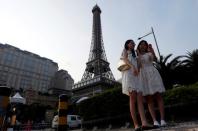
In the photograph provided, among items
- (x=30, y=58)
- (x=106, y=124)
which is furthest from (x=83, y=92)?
(x=106, y=124)

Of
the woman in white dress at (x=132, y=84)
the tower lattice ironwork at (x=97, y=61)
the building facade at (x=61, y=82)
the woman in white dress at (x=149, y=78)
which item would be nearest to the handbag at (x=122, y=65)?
the woman in white dress at (x=132, y=84)

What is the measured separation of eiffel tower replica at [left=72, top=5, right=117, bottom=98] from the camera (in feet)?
199

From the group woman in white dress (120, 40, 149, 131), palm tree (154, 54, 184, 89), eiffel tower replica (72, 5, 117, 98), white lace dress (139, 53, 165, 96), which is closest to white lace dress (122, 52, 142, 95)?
woman in white dress (120, 40, 149, 131)

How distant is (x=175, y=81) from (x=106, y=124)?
1500 cm

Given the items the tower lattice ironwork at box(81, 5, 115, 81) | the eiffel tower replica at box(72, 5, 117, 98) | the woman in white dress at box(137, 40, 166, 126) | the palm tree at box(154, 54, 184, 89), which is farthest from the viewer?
the tower lattice ironwork at box(81, 5, 115, 81)

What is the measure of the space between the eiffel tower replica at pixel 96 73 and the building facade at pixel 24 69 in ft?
89.2

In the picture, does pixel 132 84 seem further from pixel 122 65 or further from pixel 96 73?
pixel 96 73

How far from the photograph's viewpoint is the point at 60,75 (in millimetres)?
100125

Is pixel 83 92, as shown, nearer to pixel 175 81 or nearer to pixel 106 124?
pixel 175 81

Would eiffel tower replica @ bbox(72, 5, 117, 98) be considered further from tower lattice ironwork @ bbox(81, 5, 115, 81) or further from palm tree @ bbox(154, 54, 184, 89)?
palm tree @ bbox(154, 54, 184, 89)

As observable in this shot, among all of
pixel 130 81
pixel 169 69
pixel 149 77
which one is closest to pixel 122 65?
pixel 130 81

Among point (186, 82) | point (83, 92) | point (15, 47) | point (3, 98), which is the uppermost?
point (15, 47)

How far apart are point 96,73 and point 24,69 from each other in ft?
108

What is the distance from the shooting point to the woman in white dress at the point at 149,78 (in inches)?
188
